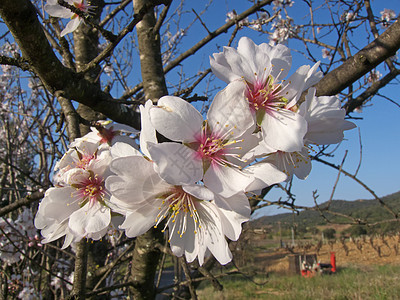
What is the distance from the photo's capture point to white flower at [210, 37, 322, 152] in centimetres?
76

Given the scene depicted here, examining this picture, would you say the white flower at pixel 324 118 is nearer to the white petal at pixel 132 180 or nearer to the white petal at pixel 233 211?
the white petal at pixel 233 211

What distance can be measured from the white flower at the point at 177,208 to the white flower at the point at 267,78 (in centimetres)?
21

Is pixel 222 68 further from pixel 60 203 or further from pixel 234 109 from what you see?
pixel 60 203

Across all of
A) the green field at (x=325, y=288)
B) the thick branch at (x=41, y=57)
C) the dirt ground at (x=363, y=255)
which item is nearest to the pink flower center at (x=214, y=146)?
the thick branch at (x=41, y=57)

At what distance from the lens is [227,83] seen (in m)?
0.79

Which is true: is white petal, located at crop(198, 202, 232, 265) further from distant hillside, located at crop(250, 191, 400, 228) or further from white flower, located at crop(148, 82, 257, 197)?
distant hillside, located at crop(250, 191, 400, 228)

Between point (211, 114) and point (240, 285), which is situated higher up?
point (211, 114)

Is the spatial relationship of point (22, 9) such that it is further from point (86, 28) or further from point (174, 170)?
point (86, 28)

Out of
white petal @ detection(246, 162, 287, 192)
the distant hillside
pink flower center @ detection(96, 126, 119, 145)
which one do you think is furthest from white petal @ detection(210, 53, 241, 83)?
the distant hillside

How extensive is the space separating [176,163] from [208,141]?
163 millimetres

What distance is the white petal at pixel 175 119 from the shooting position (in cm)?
69

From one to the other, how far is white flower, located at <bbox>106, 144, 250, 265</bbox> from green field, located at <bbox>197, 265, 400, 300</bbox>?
7.43 meters

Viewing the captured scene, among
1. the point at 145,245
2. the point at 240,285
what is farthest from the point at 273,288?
the point at 145,245

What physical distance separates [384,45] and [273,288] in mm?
11820
